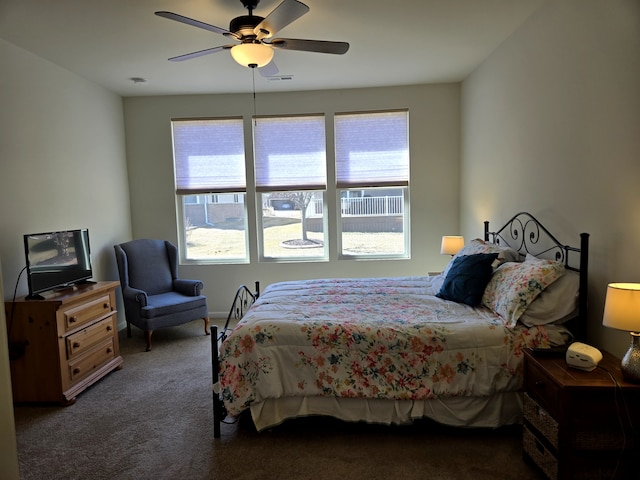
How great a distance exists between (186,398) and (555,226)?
2913mm

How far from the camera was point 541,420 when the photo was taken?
6.55ft

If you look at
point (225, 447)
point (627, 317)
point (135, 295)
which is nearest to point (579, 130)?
point (627, 317)

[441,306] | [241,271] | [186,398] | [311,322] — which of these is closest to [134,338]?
[241,271]

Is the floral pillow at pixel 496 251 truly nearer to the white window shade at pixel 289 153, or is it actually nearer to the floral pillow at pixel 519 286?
the floral pillow at pixel 519 286

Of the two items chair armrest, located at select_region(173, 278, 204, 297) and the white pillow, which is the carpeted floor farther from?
chair armrest, located at select_region(173, 278, 204, 297)

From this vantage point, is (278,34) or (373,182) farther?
(373,182)

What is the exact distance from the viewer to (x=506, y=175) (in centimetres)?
360

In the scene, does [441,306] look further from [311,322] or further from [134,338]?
[134,338]

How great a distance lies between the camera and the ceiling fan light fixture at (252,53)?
2541 millimetres

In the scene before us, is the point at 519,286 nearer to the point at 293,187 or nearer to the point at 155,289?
the point at 293,187

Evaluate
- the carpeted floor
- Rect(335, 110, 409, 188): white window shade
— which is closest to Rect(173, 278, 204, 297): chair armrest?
the carpeted floor

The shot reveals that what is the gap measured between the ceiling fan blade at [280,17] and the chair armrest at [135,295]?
2771 millimetres

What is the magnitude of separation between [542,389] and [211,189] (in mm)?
4107

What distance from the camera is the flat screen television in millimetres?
3037
